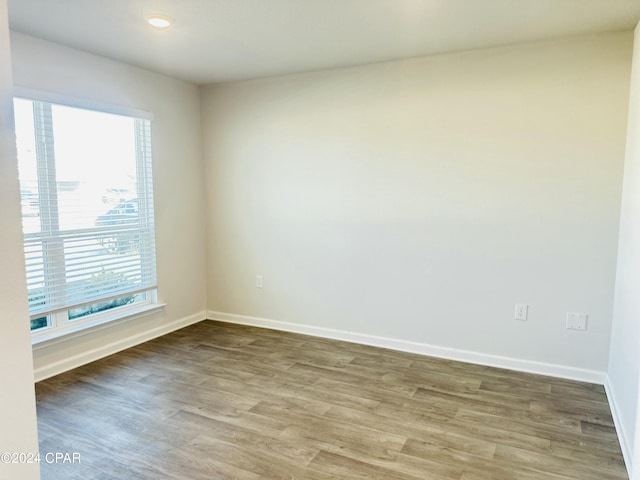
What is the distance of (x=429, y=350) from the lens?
137 inches

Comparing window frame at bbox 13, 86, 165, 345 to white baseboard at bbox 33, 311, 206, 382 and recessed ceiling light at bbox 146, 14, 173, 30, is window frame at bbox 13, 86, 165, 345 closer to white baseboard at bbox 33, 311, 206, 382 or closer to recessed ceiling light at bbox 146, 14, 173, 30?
white baseboard at bbox 33, 311, 206, 382

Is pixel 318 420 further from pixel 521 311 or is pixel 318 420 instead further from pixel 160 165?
pixel 160 165

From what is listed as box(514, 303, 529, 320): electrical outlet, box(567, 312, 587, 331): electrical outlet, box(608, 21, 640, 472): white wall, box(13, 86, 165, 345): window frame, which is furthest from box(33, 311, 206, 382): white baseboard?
box(608, 21, 640, 472): white wall

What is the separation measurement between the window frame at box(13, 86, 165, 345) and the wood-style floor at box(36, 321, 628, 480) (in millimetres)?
306

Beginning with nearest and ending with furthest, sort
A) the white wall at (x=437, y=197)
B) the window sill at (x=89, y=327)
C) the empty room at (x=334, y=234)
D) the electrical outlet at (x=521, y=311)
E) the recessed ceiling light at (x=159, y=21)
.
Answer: the empty room at (x=334, y=234) → the recessed ceiling light at (x=159, y=21) → the white wall at (x=437, y=197) → the window sill at (x=89, y=327) → the electrical outlet at (x=521, y=311)

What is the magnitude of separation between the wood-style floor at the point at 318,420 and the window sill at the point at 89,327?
0.85 ft

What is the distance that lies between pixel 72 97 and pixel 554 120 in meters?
3.45

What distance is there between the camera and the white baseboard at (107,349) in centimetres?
305

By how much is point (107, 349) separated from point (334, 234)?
2.12 meters

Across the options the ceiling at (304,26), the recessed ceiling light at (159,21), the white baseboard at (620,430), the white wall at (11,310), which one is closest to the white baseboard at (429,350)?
the white baseboard at (620,430)

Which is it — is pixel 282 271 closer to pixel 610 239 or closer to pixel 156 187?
pixel 156 187

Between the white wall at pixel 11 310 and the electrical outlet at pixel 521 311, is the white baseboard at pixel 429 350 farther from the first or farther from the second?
the white wall at pixel 11 310

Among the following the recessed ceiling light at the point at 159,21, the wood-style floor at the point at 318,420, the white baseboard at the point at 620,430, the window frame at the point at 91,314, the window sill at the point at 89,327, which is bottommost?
the wood-style floor at the point at 318,420

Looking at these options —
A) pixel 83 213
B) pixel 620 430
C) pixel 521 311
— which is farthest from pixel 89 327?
pixel 620 430
